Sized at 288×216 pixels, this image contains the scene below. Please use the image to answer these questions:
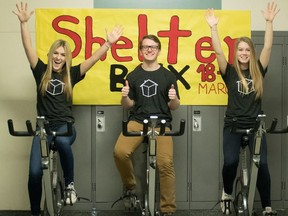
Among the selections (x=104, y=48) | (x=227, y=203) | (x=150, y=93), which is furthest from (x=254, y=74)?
(x=104, y=48)

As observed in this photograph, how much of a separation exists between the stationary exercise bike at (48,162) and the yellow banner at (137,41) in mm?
971

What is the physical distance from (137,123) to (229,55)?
1285 millimetres

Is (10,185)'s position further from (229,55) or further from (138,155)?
(229,55)

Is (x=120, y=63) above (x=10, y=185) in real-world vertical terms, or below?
above

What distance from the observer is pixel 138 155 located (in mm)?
4207

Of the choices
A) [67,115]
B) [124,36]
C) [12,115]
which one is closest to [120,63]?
[124,36]

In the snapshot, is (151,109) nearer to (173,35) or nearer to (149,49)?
(149,49)

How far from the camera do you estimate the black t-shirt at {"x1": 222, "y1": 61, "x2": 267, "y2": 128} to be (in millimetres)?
3572

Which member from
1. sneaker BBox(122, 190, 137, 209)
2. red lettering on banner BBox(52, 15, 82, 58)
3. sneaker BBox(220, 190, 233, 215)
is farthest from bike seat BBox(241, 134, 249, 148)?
red lettering on banner BBox(52, 15, 82, 58)

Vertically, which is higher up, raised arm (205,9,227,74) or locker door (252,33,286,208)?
raised arm (205,9,227,74)

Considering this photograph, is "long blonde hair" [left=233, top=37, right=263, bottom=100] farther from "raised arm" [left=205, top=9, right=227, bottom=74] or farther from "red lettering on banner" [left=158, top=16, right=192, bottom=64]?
"red lettering on banner" [left=158, top=16, right=192, bottom=64]

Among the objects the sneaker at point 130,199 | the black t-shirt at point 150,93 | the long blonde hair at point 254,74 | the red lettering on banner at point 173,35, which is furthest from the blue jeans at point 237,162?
the red lettering on banner at point 173,35

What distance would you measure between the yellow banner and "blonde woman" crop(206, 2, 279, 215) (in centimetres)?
51

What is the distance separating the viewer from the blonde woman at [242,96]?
3.54 meters
